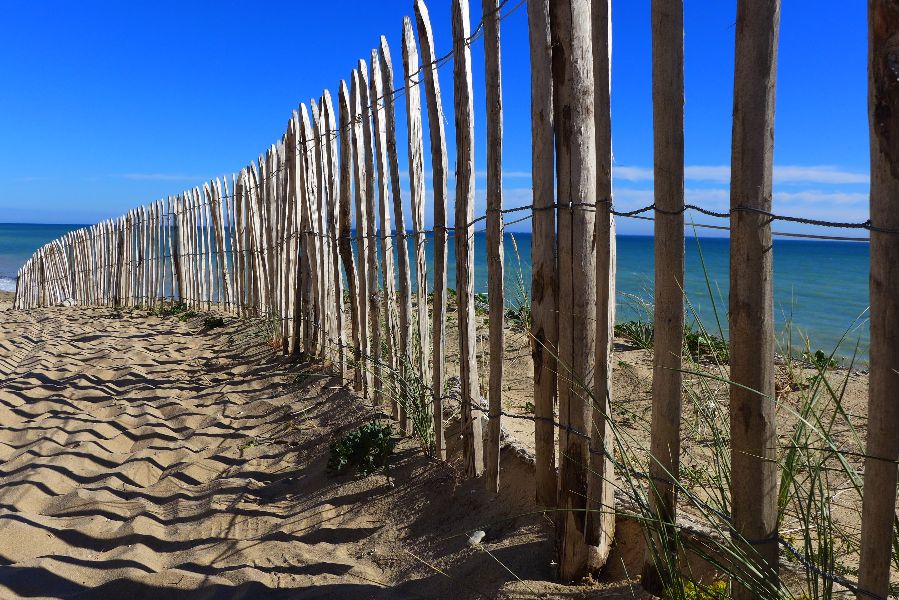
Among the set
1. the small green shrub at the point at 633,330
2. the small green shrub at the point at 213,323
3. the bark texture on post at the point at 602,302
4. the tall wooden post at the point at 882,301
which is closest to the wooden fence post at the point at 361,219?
the small green shrub at the point at 633,330

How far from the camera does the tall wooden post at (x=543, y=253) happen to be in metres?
2.48

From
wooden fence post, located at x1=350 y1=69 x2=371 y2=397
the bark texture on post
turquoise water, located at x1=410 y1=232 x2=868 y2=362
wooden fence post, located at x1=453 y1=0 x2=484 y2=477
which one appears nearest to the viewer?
the bark texture on post

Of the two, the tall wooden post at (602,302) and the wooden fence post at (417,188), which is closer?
the tall wooden post at (602,302)

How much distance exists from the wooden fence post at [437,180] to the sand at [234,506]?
0.48 m

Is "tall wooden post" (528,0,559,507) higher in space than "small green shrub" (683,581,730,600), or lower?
higher

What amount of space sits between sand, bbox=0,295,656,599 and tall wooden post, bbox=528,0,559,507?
29cm

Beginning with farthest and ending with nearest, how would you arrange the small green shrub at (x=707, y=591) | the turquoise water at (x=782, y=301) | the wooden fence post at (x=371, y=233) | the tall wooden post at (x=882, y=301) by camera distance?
the wooden fence post at (x=371, y=233) < the turquoise water at (x=782, y=301) < the small green shrub at (x=707, y=591) < the tall wooden post at (x=882, y=301)

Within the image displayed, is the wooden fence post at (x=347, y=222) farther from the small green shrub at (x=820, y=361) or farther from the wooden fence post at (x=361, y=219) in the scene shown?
the small green shrub at (x=820, y=361)

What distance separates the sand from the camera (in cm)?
262

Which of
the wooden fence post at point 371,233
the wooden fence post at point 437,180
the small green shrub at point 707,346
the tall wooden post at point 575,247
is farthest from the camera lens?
the wooden fence post at point 371,233

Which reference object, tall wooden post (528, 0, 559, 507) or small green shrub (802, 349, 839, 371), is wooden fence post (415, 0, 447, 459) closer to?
tall wooden post (528, 0, 559, 507)

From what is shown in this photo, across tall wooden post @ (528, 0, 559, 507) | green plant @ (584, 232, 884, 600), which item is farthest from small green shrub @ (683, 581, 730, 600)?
tall wooden post @ (528, 0, 559, 507)

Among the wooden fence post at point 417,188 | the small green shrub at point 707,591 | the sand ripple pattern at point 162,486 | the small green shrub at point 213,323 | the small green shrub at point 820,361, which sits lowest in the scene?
the sand ripple pattern at point 162,486

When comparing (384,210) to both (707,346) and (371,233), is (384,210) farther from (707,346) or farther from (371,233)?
(707,346)
